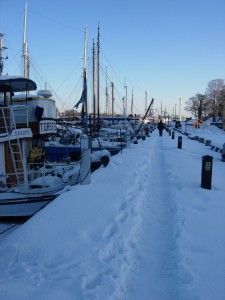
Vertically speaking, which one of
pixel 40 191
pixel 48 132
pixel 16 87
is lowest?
pixel 40 191

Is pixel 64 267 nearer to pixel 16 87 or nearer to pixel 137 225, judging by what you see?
pixel 137 225

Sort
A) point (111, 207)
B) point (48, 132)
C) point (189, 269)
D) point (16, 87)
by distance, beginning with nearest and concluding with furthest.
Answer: point (189, 269) < point (111, 207) < point (16, 87) < point (48, 132)

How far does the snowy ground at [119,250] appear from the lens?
13.7 ft

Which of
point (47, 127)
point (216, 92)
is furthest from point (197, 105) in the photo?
point (47, 127)

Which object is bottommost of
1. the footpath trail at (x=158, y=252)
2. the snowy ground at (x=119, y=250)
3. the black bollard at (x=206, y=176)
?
the footpath trail at (x=158, y=252)

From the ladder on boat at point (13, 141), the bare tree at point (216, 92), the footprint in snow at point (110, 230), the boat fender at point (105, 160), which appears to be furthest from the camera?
the bare tree at point (216, 92)

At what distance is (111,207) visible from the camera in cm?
738

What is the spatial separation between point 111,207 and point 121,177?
3.79m

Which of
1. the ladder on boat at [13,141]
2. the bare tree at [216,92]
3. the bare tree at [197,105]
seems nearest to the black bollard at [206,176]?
the ladder on boat at [13,141]

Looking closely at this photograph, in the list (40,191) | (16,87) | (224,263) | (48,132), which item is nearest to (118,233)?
(224,263)

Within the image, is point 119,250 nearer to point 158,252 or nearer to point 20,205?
point 158,252

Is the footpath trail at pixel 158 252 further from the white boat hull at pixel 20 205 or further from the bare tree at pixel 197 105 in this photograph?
the bare tree at pixel 197 105

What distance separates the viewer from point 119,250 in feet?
17.1

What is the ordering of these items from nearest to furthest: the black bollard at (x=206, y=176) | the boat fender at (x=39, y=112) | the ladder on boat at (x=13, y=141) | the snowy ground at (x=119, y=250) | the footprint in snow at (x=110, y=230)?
the snowy ground at (x=119, y=250), the footprint in snow at (x=110, y=230), the ladder on boat at (x=13, y=141), the black bollard at (x=206, y=176), the boat fender at (x=39, y=112)
